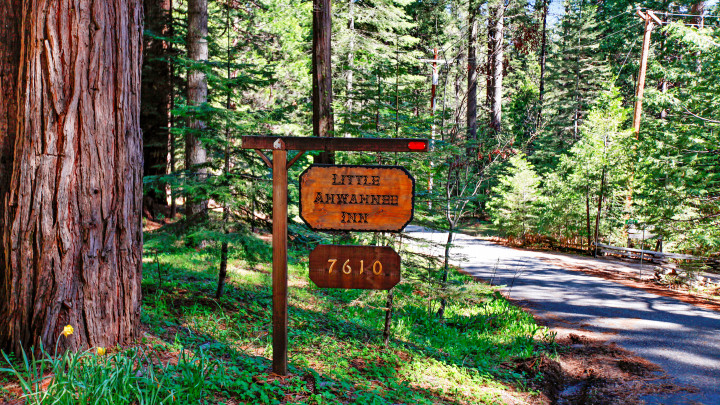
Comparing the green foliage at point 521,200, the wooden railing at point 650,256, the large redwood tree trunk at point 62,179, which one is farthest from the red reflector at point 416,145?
the green foliage at point 521,200

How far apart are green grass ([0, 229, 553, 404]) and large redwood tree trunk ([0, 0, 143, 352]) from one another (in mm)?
321

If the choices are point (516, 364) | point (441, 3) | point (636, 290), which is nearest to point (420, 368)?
point (516, 364)

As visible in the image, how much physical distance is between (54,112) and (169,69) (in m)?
11.1

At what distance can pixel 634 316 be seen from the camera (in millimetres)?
8070

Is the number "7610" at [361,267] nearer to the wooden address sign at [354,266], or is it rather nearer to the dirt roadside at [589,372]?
the wooden address sign at [354,266]

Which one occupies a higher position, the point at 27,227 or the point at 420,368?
the point at 27,227

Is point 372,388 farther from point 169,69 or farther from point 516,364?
point 169,69

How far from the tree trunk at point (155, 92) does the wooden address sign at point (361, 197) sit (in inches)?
397

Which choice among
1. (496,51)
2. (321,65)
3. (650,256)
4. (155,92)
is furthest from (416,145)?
(650,256)

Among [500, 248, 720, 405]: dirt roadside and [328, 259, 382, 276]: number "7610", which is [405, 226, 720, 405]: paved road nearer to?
[500, 248, 720, 405]: dirt roadside

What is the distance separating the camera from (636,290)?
10.3 metres

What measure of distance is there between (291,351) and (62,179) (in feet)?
8.87

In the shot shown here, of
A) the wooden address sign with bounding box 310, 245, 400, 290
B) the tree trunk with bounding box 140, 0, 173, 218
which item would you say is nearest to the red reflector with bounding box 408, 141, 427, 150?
the wooden address sign with bounding box 310, 245, 400, 290

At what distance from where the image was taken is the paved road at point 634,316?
562 centimetres
